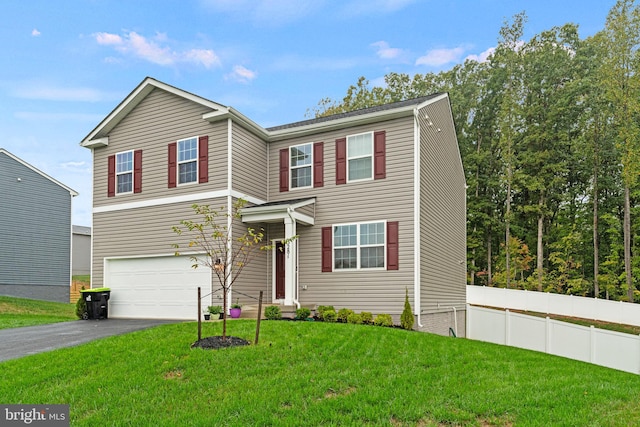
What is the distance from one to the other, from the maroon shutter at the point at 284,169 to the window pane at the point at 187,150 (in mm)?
2617

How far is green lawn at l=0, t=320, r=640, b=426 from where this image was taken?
5.21 m

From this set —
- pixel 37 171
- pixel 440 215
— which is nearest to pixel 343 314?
pixel 440 215

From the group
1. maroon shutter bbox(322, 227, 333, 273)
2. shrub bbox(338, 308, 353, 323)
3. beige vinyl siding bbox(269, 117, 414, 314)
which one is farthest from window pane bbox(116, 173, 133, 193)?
shrub bbox(338, 308, 353, 323)

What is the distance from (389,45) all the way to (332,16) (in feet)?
22.9

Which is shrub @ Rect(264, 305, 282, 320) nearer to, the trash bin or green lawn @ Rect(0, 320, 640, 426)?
green lawn @ Rect(0, 320, 640, 426)

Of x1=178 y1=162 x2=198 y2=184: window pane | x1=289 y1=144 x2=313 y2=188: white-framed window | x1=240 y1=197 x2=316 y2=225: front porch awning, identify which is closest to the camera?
x1=240 y1=197 x2=316 y2=225: front porch awning

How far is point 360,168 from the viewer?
13867 mm

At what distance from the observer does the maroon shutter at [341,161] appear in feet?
45.9

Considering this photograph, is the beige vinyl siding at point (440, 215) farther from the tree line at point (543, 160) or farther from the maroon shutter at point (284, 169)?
the tree line at point (543, 160)

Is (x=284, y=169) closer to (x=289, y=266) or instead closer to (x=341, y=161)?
(x=341, y=161)

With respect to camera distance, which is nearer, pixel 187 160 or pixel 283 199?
pixel 187 160

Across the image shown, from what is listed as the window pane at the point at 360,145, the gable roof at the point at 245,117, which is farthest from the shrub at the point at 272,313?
the gable roof at the point at 245,117

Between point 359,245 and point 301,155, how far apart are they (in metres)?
3.43

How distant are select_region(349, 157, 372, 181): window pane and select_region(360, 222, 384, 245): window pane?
1.43 m
